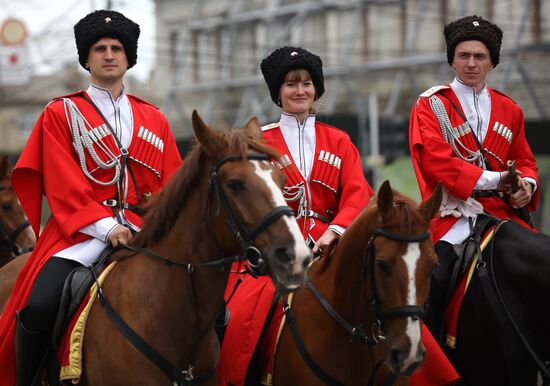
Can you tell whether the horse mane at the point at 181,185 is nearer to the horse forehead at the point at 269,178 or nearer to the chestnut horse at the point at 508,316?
the horse forehead at the point at 269,178

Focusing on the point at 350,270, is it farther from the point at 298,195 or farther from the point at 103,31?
the point at 103,31

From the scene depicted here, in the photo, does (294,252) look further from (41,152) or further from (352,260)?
(41,152)

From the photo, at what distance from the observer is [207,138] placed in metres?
5.19

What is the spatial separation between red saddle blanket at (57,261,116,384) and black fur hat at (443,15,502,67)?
10.2 feet

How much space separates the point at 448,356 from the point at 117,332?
256 centimetres

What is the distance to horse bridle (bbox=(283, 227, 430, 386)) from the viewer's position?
530 centimetres

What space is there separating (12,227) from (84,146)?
12.9 feet

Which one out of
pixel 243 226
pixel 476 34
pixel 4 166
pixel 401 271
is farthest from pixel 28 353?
pixel 4 166

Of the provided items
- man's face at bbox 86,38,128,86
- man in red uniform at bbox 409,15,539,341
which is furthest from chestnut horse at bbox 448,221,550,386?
man's face at bbox 86,38,128,86

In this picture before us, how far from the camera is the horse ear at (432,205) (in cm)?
556

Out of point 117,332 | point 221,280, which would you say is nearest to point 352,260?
point 221,280

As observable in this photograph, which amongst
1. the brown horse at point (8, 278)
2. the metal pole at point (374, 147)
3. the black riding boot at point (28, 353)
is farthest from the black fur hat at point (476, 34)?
the metal pole at point (374, 147)

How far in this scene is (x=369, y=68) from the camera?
2805cm

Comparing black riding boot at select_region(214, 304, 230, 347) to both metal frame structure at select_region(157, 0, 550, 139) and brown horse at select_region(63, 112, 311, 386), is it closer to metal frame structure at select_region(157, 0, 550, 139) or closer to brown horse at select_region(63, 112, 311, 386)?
brown horse at select_region(63, 112, 311, 386)
